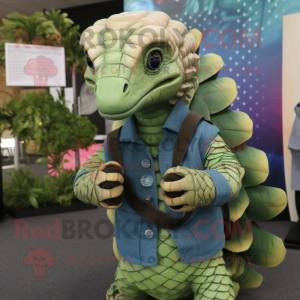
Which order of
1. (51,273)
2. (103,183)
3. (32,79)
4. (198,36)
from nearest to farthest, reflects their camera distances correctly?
(103,183) < (198,36) < (51,273) < (32,79)

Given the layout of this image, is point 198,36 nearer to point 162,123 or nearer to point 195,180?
point 162,123

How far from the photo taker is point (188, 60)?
3.14 feet

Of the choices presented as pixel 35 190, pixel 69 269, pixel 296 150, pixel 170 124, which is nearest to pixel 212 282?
pixel 170 124

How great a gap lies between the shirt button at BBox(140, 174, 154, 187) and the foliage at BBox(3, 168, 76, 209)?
7.06ft

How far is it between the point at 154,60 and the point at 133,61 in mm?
63

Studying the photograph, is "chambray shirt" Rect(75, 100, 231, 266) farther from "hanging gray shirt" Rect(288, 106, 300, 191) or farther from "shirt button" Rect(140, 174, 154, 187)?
"hanging gray shirt" Rect(288, 106, 300, 191)

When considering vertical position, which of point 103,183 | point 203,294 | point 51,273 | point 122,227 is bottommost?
point 51,273

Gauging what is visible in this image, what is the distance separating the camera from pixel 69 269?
6.14ft

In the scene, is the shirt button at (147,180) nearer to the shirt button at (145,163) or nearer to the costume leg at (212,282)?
the shirt button at (145,163)

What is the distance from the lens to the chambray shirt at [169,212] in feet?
3.24

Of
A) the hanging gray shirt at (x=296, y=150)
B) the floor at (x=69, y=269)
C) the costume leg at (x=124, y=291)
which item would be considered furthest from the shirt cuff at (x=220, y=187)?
the hanging gray shirt at (x=296, y=150)

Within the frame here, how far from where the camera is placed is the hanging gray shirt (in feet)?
Answer: 7.72

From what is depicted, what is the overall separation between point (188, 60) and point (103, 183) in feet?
1.32

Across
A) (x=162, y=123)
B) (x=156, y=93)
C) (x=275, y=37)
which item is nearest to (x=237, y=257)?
(x=162, y=123)
